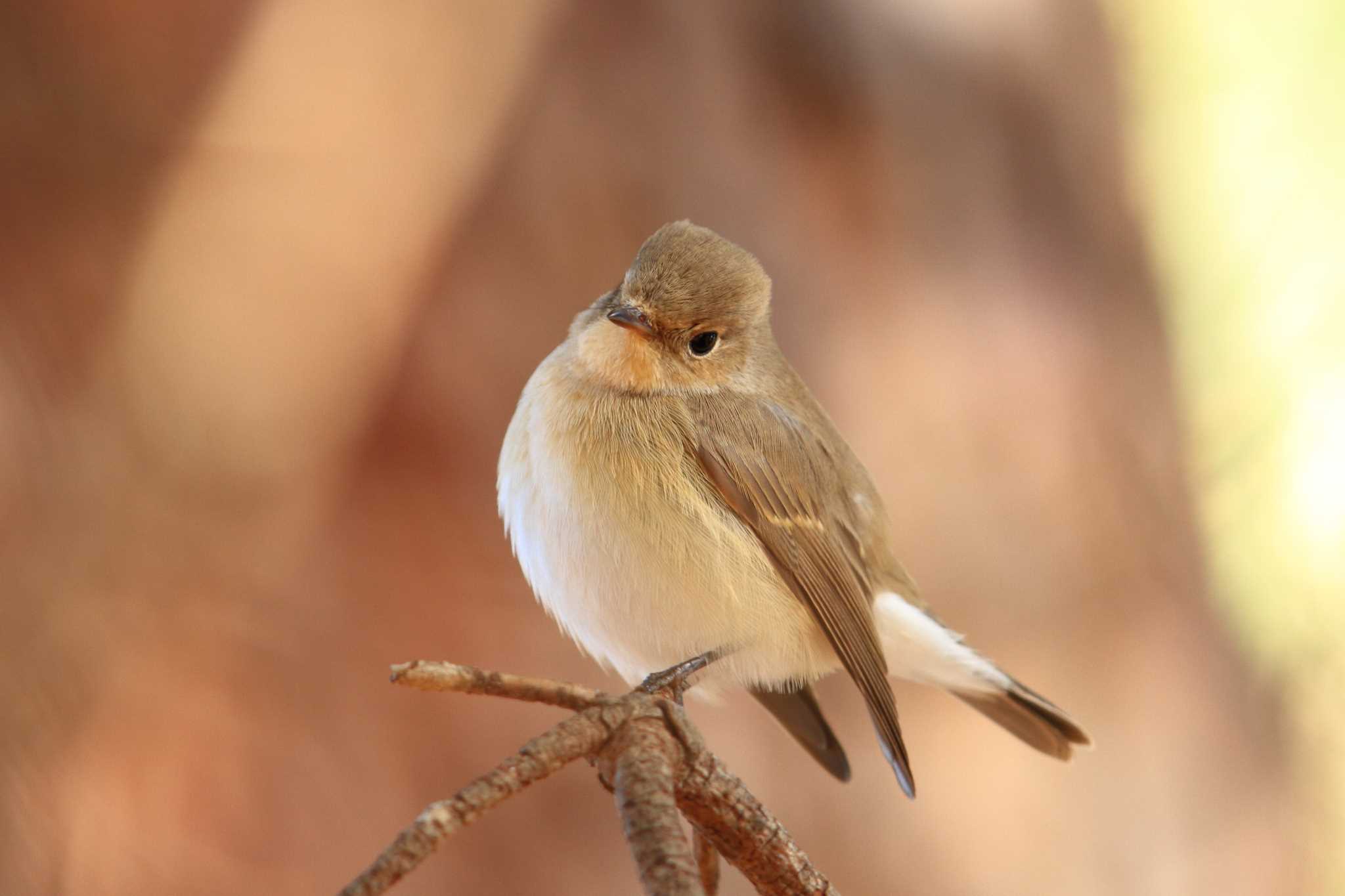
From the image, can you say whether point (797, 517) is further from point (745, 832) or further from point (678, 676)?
point (745, 832)

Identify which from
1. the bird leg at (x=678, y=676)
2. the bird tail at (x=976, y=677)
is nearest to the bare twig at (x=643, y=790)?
the bird leg at (x=678, y=676)

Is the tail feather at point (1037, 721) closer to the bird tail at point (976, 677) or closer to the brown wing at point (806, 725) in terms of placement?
the bird tail at point (976, 677)

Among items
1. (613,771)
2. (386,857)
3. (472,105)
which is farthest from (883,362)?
(386,857)

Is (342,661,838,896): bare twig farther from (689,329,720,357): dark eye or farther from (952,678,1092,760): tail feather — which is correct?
(952,678,1092,760): tail feather

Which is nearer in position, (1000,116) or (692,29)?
(692,29)

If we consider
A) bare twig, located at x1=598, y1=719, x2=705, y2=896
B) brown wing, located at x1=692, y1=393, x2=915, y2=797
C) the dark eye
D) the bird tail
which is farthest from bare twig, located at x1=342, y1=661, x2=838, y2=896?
the bird tail

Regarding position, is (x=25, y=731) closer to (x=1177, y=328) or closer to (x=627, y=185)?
(x=627, y=185)
